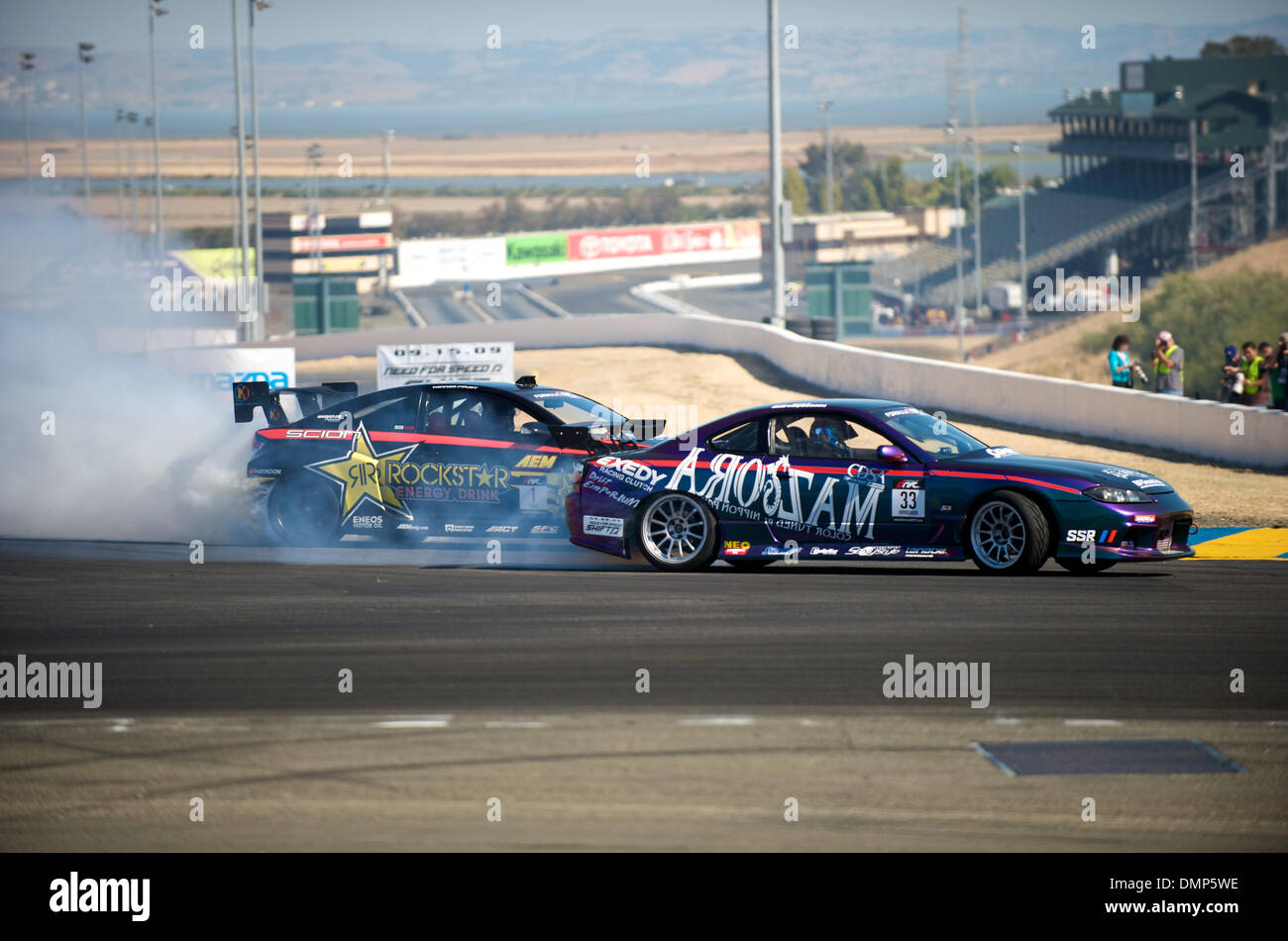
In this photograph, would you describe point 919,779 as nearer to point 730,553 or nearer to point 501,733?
point 501,733

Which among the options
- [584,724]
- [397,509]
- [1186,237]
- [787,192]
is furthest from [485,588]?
[787,192]

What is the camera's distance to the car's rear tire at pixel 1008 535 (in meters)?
11.1

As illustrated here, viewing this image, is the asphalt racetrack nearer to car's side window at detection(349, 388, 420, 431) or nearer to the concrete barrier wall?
car's side window at detection(349, 388, 420, 431)

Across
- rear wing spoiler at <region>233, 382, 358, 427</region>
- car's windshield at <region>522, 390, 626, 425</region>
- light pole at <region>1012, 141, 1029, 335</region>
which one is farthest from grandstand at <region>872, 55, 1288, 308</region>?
rear wing spoiler at <region>233, 382, 358, 427</region>

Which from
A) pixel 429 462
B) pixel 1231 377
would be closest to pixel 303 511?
pixel 429 462

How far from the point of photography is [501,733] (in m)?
7.39

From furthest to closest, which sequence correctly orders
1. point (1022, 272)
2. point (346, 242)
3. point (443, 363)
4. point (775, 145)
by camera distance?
point (346, 242), point (1022, 272), point (775, 145), point (443, 363)

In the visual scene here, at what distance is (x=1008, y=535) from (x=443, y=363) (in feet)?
36.6

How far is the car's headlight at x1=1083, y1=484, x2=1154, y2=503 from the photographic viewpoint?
36.1 ft

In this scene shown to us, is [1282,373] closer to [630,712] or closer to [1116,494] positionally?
[1116,494]

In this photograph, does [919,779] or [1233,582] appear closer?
[919,779]

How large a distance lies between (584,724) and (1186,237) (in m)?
103

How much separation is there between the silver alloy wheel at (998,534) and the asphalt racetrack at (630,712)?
0.70 ft

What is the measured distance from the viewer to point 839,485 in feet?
37.9
